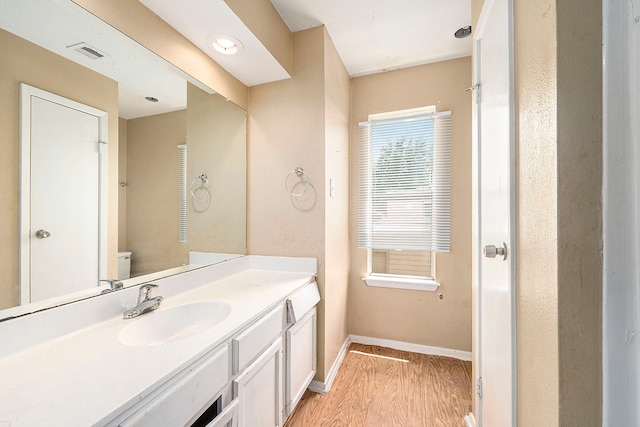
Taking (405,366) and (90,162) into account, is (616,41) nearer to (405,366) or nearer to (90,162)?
(90,162)

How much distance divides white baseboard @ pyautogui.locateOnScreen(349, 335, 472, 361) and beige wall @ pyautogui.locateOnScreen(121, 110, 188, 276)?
5.95 feet

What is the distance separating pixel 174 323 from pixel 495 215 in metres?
1.49

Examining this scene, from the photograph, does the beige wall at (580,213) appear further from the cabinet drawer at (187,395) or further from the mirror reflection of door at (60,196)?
the mirror reflection of door at (60,196)

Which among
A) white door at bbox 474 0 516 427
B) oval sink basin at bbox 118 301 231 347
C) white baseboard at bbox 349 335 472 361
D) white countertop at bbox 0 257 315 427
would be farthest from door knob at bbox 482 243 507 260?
white baseboard at bbox 349 335 472 361

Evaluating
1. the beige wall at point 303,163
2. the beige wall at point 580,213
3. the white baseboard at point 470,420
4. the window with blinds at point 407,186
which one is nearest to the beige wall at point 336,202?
the beige wall at point 303,163

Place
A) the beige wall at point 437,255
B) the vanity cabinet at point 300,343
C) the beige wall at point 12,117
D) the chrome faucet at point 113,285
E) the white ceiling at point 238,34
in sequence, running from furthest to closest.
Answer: the beige wall at point 437,255
the vanity cabinet at point 300,343
the chrome faucet at point 113,285
the white ceiling at point 238,34
the beige wall at point 12,117

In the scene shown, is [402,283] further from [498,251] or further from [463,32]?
[463,32]

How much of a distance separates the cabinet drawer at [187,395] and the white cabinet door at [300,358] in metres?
0.57

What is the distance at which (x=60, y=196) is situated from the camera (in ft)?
3.14

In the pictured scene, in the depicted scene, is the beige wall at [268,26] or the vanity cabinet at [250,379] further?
the beige wall at [268,26]

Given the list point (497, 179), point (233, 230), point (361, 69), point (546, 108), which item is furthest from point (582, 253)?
point (361, 69)

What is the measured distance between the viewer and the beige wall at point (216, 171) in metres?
1.55

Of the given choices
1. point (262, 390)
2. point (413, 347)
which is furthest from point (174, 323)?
point (413, 347)

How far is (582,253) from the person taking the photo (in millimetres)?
530
